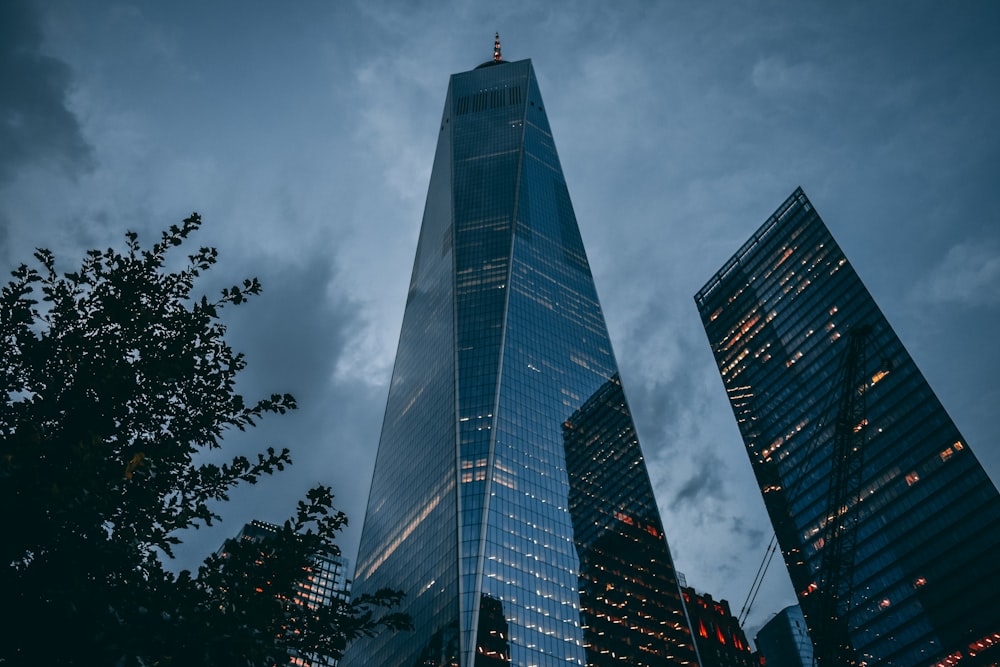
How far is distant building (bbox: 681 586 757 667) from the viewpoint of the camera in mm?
167500

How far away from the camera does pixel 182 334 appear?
13.7 m

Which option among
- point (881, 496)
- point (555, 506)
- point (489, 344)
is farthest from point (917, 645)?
point (489, 344)

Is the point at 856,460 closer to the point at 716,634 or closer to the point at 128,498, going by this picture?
the point at 716,634

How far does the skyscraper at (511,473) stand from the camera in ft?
315

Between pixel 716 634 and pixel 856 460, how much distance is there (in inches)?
3269

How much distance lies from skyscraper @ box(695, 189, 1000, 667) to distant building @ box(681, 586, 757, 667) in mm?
53196

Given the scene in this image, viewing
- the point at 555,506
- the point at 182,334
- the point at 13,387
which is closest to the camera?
the point at 13,387

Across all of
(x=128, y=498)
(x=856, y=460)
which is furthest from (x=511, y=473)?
(x=128, y=498)

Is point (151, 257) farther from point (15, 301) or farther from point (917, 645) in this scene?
point (917, 645)

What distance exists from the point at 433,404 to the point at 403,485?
17.7m

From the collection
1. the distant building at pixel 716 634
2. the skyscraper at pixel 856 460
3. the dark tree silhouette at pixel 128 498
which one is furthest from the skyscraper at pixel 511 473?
the dark tree silhouette at pixel 128 498

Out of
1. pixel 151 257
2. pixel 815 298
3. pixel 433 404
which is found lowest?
pixel 151 257

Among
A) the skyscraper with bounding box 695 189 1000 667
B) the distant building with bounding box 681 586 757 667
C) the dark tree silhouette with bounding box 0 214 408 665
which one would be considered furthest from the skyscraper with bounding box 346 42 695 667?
the dark tree silhouette with bounding box 0 214 408 665

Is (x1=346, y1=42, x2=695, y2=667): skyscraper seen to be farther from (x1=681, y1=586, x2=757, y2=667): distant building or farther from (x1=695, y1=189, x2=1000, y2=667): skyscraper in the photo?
(x1=681, y1=586, x2=757, y2=667): distant building
